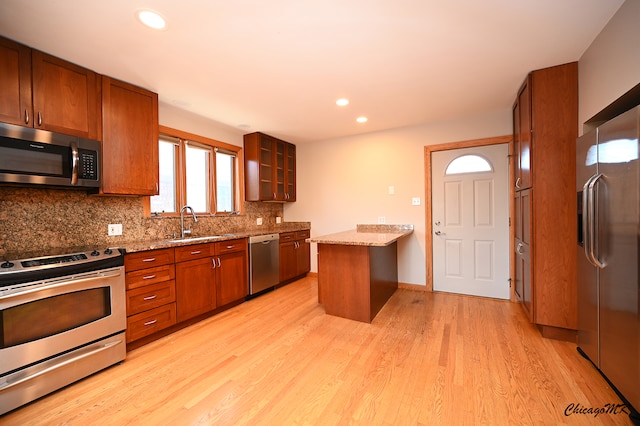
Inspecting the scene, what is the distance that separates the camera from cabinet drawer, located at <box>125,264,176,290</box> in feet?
7.55

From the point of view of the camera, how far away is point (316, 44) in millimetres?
1990

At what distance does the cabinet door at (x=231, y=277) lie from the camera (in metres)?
3.14

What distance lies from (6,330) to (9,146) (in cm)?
122

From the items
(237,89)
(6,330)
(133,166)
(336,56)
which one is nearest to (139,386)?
(6,330)

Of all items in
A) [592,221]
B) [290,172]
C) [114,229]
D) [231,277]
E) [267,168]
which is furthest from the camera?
[290,172]

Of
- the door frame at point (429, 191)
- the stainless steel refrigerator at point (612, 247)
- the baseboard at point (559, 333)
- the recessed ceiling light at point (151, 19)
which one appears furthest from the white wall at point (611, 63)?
→ the recessed ceiling light at point (151, 19)

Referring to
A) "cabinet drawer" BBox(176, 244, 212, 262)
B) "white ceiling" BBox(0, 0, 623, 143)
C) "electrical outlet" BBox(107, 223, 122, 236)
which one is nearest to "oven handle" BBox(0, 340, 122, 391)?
"cabinet drawer" BBox(176, 244, 212, 262)

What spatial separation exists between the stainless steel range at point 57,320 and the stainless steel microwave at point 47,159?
577 millimetres

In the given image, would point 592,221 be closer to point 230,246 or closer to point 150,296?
point 230,246

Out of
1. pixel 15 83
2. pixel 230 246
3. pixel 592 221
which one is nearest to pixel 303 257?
pixel 230 246

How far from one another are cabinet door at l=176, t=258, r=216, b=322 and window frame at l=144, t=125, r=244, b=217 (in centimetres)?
79

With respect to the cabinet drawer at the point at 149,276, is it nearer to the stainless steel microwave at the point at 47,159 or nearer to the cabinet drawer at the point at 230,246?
the cabinet drawer at the point at 230,246

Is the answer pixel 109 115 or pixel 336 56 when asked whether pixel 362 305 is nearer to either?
pixel 336 56

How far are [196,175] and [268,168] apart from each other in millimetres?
1189
